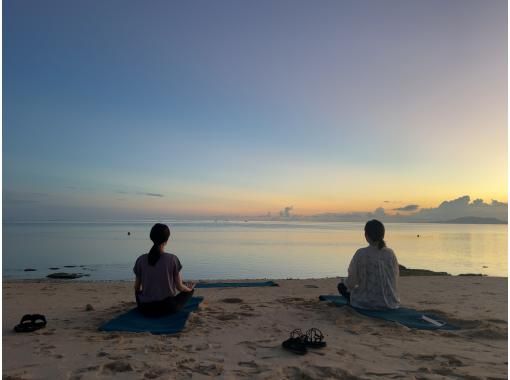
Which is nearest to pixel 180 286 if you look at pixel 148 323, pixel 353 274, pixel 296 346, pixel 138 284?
pixel 138 284

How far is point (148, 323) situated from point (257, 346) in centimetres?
163

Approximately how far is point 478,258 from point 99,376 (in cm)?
2595

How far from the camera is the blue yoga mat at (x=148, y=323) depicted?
4.82 m

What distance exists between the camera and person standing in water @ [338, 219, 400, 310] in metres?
5.75

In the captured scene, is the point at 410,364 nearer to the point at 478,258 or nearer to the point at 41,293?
the point at 41,293

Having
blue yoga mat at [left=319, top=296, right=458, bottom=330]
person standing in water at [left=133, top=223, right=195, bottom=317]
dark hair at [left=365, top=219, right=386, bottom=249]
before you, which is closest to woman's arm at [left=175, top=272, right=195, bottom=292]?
person standing in water at [left=133, top=223, right=195, bottom=317]

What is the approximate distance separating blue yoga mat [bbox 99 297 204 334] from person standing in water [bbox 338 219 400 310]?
2489mm

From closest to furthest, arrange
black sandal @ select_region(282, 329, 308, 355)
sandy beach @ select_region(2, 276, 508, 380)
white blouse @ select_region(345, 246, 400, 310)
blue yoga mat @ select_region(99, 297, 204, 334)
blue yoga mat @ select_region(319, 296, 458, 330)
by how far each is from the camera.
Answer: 1. sandy beach @ select_region(2, 276, 508, 380)
2. black sandal @ select_region(282, 329, 308, 355)
3. blue yoga mat @ select_region(99, 297, 204, 334)
4. blue yoga mat @ select_region(319, 296, 458, 330)
5. white blouse @ select_region(345, 246, 400, 310)

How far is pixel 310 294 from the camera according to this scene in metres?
9.12

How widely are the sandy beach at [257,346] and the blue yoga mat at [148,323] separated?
0.15 m

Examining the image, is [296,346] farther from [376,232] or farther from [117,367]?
[376,232]

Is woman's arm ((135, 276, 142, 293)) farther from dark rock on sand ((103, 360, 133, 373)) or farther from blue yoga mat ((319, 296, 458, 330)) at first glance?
blue yoga mat ((319, 296, 458, 330))

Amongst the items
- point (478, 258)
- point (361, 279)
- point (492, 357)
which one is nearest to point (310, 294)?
point (361, 279)

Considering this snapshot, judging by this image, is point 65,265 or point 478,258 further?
point 478,258
